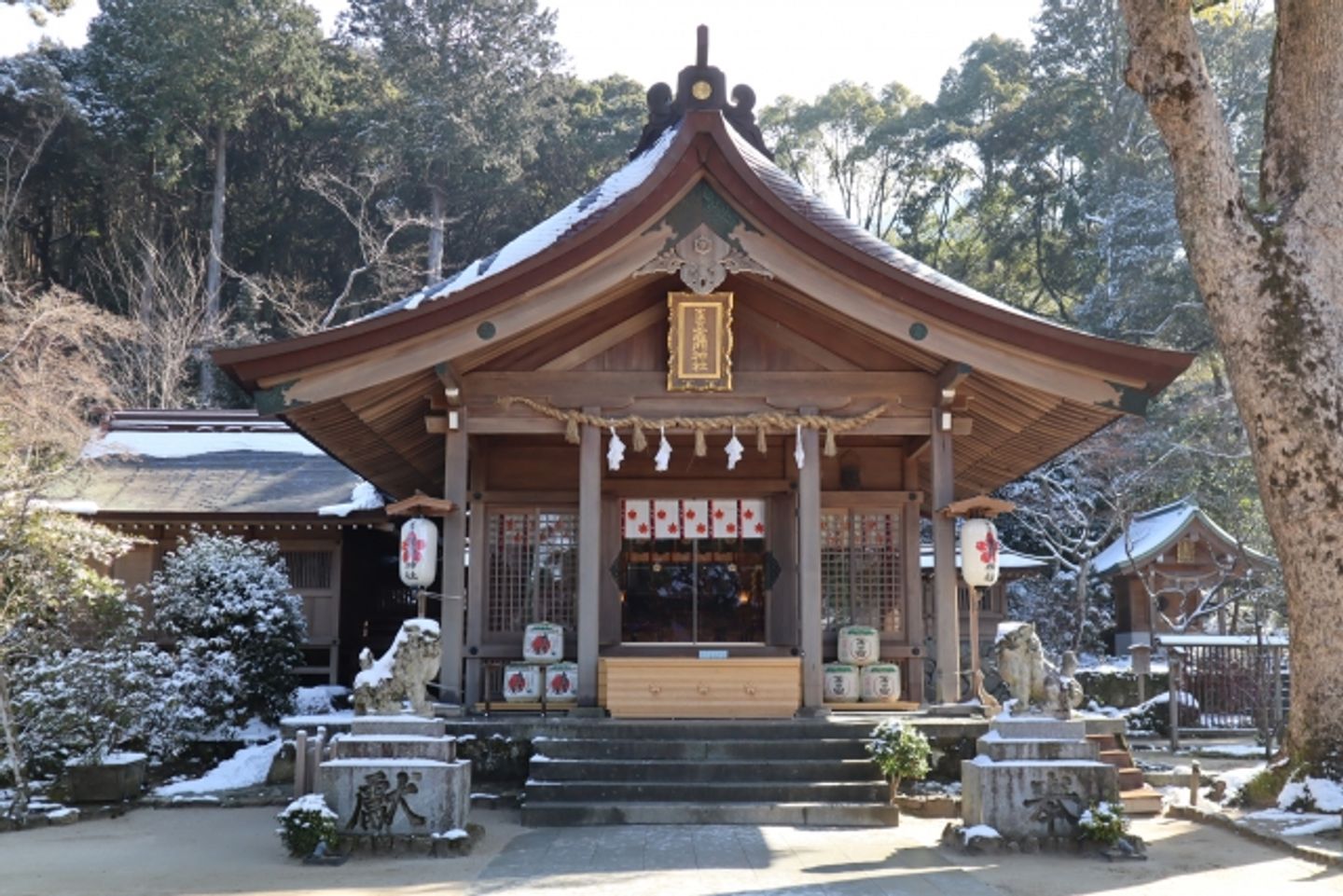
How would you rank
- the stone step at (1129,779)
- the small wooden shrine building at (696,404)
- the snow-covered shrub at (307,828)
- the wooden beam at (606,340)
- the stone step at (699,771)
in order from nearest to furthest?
the snow-covered shrub at (307,828) < the stone step at (699,771) < the stone step at (1129,779) < the small wooden shrine building at (696,404) < the wooden beam at (606,340)

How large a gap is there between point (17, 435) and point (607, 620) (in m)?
9.67

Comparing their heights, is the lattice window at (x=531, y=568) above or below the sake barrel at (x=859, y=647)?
above

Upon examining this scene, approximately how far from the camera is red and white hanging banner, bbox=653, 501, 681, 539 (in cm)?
1489

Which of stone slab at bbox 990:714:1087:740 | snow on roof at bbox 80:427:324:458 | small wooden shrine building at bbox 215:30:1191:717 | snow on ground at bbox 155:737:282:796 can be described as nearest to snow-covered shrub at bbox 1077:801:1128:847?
stone slab at bbox 990:714:1087:740

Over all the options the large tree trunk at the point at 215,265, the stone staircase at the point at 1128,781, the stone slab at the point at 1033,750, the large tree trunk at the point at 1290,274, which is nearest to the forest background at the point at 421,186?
the large tree trunk at the point at 215,265

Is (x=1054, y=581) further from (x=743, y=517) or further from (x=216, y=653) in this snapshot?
(x=216, y=653)

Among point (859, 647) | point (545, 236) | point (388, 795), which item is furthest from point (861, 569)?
point (388, 795)

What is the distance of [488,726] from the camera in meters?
11.2

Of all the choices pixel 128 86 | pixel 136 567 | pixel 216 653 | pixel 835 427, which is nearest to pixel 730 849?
pixel 835 427

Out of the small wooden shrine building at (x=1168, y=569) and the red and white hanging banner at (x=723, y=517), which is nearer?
the red and white hanging banner at (x=723, y=517)

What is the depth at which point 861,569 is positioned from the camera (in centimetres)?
1505

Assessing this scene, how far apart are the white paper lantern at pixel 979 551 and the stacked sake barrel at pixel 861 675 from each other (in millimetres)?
2275

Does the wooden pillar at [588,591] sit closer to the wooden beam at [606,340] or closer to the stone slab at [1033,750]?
the wooden beam at [606,340]

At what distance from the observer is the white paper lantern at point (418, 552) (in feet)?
39.5
